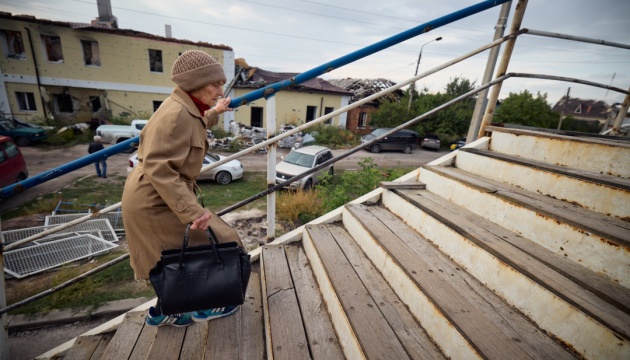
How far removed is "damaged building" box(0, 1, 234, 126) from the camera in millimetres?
14805

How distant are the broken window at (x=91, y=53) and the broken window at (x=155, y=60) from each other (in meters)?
2.84

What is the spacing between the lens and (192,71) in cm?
137

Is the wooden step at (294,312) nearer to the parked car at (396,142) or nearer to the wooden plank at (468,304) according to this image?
the wooden plank at (468,304)

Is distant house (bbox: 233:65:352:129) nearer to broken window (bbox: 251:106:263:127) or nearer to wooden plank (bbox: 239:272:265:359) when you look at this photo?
broken window (bbox: 251:106:263:127)

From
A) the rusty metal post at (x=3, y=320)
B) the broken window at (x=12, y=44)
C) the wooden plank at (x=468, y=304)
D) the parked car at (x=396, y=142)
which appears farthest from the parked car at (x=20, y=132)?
the wooden plank at (x=468, y=304)

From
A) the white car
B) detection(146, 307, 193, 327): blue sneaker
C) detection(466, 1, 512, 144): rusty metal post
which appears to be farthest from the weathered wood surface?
the white car

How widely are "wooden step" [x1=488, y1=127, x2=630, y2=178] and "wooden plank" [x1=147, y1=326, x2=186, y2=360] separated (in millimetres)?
3081

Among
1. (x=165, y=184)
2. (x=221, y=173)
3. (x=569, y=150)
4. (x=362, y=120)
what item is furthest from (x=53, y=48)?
(x=569, y=150)

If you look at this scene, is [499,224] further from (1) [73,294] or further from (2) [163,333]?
(1) [73,294]

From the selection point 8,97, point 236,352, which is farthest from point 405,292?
point 8,97

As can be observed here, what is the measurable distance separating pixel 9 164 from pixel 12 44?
14.7 m

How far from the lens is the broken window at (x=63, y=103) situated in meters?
16.0

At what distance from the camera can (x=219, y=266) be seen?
131 centimetres

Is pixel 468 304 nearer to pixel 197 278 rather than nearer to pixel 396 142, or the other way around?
pixel 197 278
